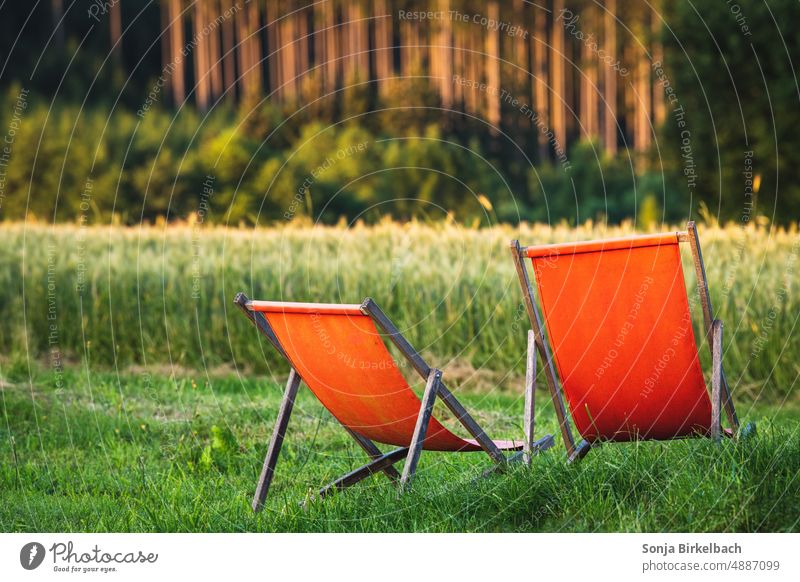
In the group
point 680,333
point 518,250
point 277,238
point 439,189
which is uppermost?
point 518,250

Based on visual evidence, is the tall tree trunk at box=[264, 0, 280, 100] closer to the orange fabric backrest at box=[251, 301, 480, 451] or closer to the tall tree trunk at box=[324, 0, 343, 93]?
the tall tree trunk at box=[324, 0, 343, 93]

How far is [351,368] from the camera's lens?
3.64 meters

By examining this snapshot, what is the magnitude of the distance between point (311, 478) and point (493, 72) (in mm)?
20293

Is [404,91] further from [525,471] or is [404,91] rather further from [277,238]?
[525,471]

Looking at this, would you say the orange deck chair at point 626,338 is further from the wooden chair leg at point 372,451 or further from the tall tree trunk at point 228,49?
the tall tree trunk at point 228,49

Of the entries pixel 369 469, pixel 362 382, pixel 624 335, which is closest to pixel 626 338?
pixel 624 335

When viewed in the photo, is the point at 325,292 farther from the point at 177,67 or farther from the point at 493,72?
the point at 177,67

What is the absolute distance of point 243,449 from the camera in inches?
202

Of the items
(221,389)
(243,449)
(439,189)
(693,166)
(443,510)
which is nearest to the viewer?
(443,510)

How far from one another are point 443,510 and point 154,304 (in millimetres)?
4926

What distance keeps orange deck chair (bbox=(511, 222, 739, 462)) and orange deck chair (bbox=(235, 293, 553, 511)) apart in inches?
10.6

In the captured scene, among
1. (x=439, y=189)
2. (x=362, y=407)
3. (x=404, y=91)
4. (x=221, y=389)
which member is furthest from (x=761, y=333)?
(x=404, y=91)

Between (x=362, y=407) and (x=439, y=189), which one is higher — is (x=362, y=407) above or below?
above

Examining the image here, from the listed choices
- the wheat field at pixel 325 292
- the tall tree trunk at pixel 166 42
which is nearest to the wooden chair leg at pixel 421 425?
the wheat field at pixel 325 292
